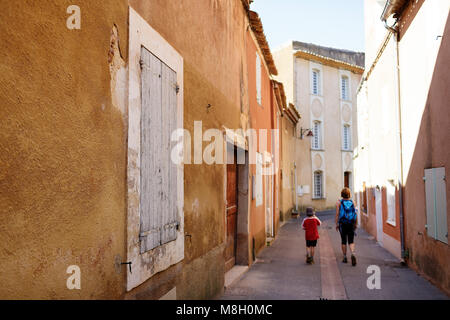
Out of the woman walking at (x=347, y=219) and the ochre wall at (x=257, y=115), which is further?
the ochre wall at (x=257, y=115)

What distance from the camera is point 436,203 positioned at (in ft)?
23.0

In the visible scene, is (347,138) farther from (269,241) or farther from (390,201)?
(390,201)

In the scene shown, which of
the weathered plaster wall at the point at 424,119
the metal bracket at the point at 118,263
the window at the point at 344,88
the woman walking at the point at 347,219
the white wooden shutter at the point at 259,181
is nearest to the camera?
the metal bracket at the point at 118,263

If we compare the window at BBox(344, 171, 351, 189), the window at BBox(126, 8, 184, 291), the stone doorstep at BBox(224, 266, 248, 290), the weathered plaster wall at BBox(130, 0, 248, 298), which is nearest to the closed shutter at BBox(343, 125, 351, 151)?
the window at BBox(344, 171, 351, 189)

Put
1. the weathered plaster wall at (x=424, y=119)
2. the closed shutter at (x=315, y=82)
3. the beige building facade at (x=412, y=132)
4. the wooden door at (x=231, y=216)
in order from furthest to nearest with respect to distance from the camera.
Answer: the closed shutter at (x=315, y=82) < the wooden door at (x=231, y=216) < the beige building facade at (x=412, y=132) < the weathered plaster wall at (x=424, y=119)

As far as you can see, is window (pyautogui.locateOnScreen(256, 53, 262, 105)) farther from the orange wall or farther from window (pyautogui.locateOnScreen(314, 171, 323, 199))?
window (pyautogui.locateOnScreen(314, 171, 323, 199))

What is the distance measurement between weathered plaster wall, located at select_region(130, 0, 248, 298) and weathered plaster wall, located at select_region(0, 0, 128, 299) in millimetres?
858

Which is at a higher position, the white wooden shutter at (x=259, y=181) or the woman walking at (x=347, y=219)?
the white wooden shutter at (x=259, y=181)

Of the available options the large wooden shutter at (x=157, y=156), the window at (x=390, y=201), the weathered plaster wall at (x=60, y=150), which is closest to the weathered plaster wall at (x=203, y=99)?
the large wooden shutter at (x=157, y=156)

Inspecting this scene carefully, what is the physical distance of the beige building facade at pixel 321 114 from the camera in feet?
85.5

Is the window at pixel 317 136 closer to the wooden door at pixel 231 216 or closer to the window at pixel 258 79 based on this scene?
the window at pixel 258 79

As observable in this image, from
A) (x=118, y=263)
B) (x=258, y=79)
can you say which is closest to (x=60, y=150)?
(x=118, y=263)

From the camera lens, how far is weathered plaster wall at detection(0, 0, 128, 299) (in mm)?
2154

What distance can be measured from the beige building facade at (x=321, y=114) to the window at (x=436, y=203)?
1777cm
